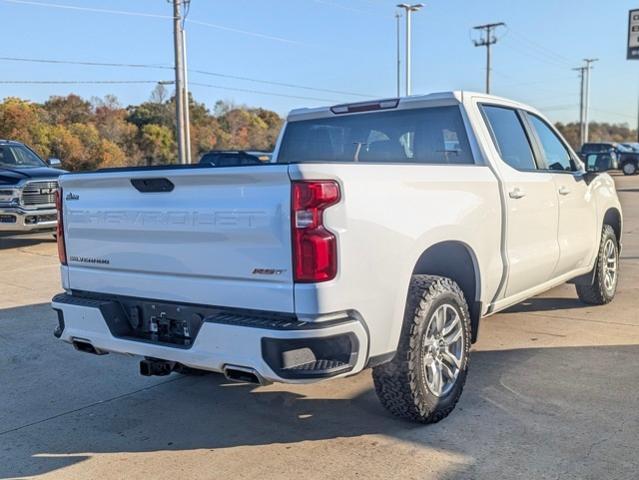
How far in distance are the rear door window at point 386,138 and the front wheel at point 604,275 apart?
2.55m

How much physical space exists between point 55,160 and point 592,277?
1091cm

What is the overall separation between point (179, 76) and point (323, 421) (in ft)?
84.2

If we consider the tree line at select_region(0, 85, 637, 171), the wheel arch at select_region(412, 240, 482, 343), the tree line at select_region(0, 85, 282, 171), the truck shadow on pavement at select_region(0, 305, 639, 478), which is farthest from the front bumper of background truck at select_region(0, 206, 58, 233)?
the tree line at select_region(0, 85, 282, 171)

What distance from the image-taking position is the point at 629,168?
122 ft

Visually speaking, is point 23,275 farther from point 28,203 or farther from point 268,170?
point 268,170

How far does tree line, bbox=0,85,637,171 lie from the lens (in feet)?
128

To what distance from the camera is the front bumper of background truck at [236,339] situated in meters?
3.07

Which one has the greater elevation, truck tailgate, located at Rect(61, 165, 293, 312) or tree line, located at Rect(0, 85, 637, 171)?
tree line, located at Rect(0, 85, 637, 171)

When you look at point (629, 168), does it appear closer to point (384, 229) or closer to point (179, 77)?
point (179, 77)

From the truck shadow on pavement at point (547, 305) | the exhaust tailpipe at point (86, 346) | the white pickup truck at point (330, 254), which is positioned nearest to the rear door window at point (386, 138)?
the white pickup truck at point (330, 254)

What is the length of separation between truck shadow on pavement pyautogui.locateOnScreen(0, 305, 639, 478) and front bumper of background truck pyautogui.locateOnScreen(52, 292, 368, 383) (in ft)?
1.97

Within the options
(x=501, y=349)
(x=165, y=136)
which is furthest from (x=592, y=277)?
(x=165, y=136)

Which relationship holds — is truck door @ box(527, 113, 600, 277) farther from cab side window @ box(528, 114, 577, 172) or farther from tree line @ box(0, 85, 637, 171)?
tree line @ box(0, 85, 637, 171)

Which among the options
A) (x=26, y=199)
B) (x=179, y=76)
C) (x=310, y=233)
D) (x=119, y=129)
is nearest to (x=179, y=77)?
(x=179, y=76)
